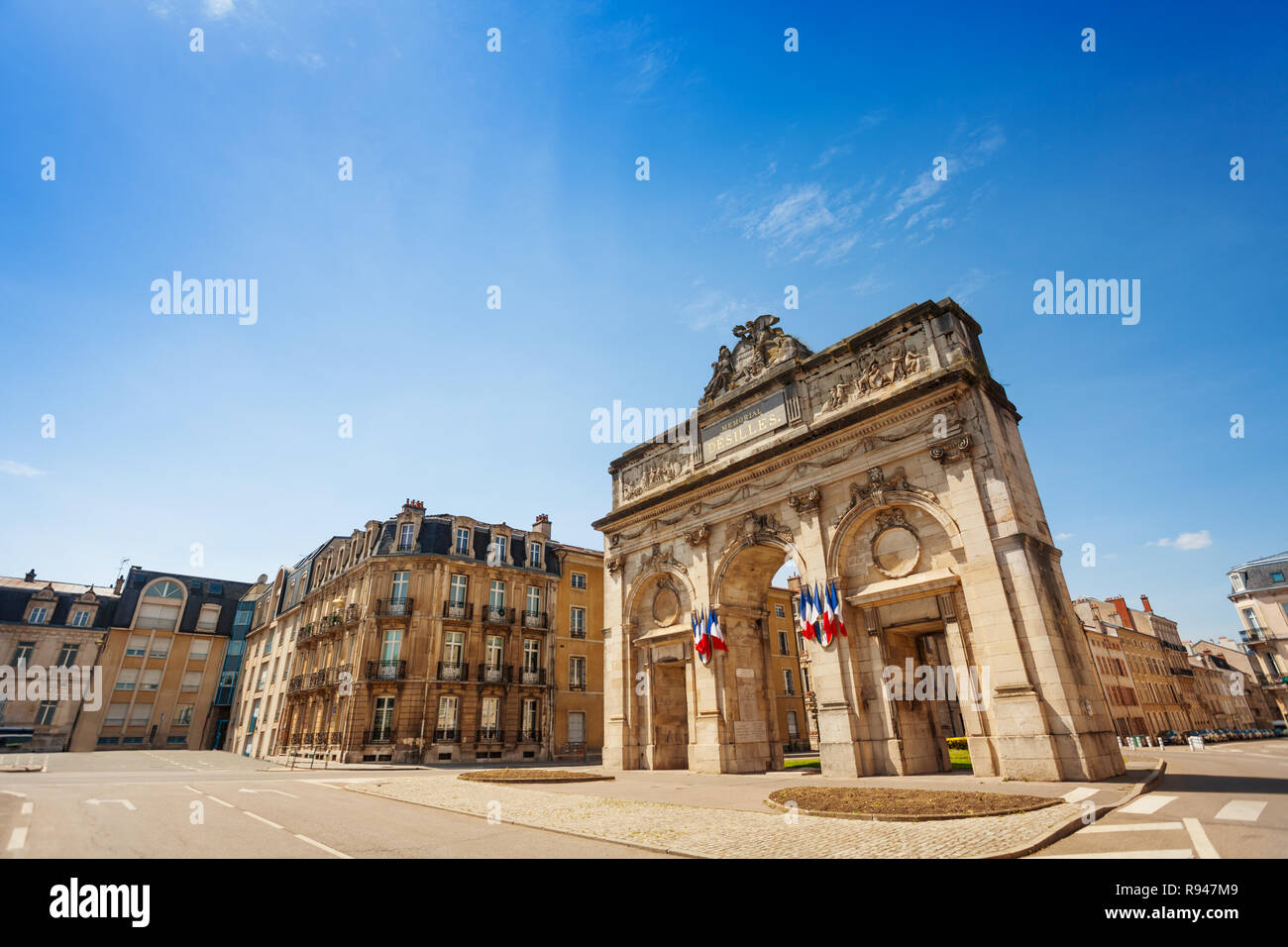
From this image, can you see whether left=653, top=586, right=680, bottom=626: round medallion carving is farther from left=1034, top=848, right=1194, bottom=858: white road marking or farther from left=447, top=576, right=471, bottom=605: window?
left=1034, top=848, right=1194, bottom=858: white road marking

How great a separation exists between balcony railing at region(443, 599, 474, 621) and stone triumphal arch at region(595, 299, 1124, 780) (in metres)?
12.1

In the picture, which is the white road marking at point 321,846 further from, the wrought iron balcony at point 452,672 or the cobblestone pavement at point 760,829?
the wrought iron balcony at point 452,672

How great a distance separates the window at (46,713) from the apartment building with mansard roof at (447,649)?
54.2 ft

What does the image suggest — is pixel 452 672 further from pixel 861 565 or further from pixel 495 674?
pixel 861 565

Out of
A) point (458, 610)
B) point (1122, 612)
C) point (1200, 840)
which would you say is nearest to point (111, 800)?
point (1200, 840)

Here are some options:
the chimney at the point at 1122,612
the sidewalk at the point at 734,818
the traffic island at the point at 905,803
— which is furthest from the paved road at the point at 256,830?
the chimney at the point at 1122,612

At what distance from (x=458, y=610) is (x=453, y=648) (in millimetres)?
2033

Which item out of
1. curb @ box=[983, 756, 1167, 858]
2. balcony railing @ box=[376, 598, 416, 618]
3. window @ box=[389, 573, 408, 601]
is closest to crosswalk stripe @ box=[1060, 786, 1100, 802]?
curb @ box=[983, 756, 1167, 858]

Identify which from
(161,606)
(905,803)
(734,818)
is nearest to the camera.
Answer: (734,818)

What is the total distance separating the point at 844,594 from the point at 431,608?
23479mm

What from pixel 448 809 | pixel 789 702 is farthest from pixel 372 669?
pixel 789 702

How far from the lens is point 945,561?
1547 cm

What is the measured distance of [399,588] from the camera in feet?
107
